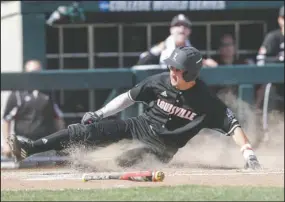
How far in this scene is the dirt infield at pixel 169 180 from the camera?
803 cm

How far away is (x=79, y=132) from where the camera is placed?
941cm

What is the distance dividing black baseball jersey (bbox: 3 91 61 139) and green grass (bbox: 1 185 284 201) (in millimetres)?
4073

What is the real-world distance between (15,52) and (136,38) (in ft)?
6.50

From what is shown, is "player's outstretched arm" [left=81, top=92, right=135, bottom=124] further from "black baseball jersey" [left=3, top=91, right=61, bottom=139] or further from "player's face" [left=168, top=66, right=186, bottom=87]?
"black baseball jersey" [left=3, top=91, right=61, bottom=139]

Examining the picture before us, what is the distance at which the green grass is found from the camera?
23.0ft

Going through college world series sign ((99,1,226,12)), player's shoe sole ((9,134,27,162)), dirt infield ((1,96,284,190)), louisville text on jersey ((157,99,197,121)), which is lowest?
dirt infield ((1,96,284,190))

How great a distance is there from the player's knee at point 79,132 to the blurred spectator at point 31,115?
2.33 metres

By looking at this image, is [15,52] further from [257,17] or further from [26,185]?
[26,185]

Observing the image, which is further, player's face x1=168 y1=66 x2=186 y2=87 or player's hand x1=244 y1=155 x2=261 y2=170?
player's face x1=168 y1=66 x2=186 y2=87

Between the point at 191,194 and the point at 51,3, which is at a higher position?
the point at 51,3

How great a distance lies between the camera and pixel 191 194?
23.5 feet

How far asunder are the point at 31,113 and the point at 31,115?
26mm

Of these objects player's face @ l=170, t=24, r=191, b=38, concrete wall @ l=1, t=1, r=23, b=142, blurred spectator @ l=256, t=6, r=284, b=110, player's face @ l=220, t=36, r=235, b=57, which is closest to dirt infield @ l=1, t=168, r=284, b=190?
player's face @ l=170, t=24, r=191, b=38

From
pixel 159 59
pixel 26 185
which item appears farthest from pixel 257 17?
pixel 26 185
